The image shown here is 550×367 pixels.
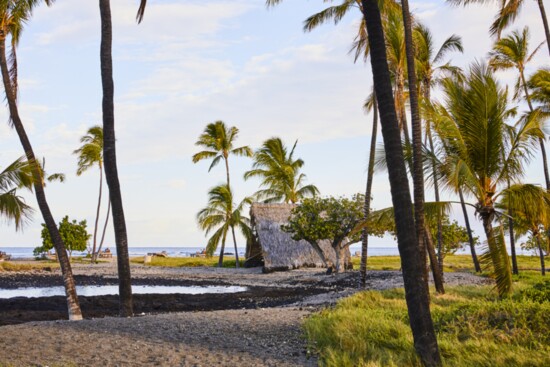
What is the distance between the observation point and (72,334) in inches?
368

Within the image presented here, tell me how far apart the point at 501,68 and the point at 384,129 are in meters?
22.3

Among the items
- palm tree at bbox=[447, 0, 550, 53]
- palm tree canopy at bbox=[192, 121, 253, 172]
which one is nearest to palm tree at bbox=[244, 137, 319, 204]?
palm tree canopy at bbox=[192, 121, 253, 172]

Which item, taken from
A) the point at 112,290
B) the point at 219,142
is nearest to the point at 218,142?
the point at 219,142

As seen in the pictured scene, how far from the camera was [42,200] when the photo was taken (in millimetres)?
13219

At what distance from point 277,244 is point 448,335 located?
22.2 metres

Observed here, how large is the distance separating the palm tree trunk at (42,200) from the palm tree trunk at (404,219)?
323 inches

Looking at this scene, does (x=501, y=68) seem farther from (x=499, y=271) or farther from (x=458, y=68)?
(x=499, y=271)

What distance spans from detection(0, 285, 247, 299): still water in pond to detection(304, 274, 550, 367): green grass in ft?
35.3

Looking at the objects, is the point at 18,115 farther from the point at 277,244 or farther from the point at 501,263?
the point at 277,244

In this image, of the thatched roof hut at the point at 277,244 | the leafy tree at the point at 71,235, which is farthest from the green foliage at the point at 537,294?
the leafy tree at the point at 71,235

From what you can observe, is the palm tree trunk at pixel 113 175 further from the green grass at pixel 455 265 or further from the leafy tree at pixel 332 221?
the green grass at pixel 455 265

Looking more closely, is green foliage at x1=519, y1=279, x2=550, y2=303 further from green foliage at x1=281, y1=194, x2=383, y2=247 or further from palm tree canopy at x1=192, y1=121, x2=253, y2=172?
palm tree canopy at x1=192, y1=121, x2=253, y2=172

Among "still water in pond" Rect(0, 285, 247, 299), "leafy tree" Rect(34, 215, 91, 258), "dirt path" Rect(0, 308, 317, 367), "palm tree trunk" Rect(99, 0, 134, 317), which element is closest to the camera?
"dirt path" Rect(0, 308, 317, 367)

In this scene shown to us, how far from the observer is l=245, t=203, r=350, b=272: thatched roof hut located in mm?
30848
